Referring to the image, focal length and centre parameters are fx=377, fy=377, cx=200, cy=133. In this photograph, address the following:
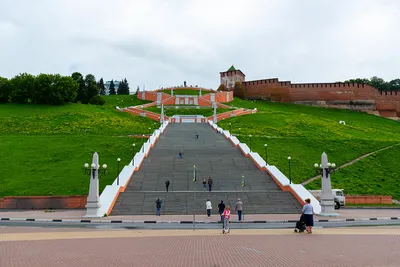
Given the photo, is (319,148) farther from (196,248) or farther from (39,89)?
(39,89)

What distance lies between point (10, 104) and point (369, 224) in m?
59.0

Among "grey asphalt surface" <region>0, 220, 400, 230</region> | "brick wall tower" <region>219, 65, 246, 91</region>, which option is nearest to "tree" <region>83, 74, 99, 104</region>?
"brick wall tower" <region>219, 65, 246, 91</region>

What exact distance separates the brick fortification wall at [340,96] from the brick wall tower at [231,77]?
422 inches

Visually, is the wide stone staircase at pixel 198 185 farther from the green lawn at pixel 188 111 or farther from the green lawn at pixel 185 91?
the green lawn at pixel 185 91

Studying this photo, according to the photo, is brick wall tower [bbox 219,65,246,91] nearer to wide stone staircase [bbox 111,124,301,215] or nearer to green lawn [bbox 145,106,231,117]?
green lawn [bbox 145,106,231,117]

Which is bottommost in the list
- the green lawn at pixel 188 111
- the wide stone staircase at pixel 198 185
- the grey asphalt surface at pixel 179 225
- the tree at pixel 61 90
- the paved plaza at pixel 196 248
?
the grey asphalt surface at pixel 179 225

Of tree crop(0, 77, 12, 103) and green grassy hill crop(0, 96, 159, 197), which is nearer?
green grassy hill crop(0, 96, 159, 197)

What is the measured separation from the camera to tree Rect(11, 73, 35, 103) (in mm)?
60656

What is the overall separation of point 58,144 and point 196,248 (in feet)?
92.2

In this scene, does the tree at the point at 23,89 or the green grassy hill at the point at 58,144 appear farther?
the tree at the point at 23,89

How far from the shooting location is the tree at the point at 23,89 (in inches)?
2388

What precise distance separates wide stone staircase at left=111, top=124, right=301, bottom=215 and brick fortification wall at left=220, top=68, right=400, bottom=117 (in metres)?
52.2

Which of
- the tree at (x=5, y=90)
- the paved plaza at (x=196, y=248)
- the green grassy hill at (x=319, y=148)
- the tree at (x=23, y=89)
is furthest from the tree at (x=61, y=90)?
the paved plaza at (x=196, y=248)

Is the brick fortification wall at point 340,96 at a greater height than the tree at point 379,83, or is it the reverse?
the tree at point 379,83
